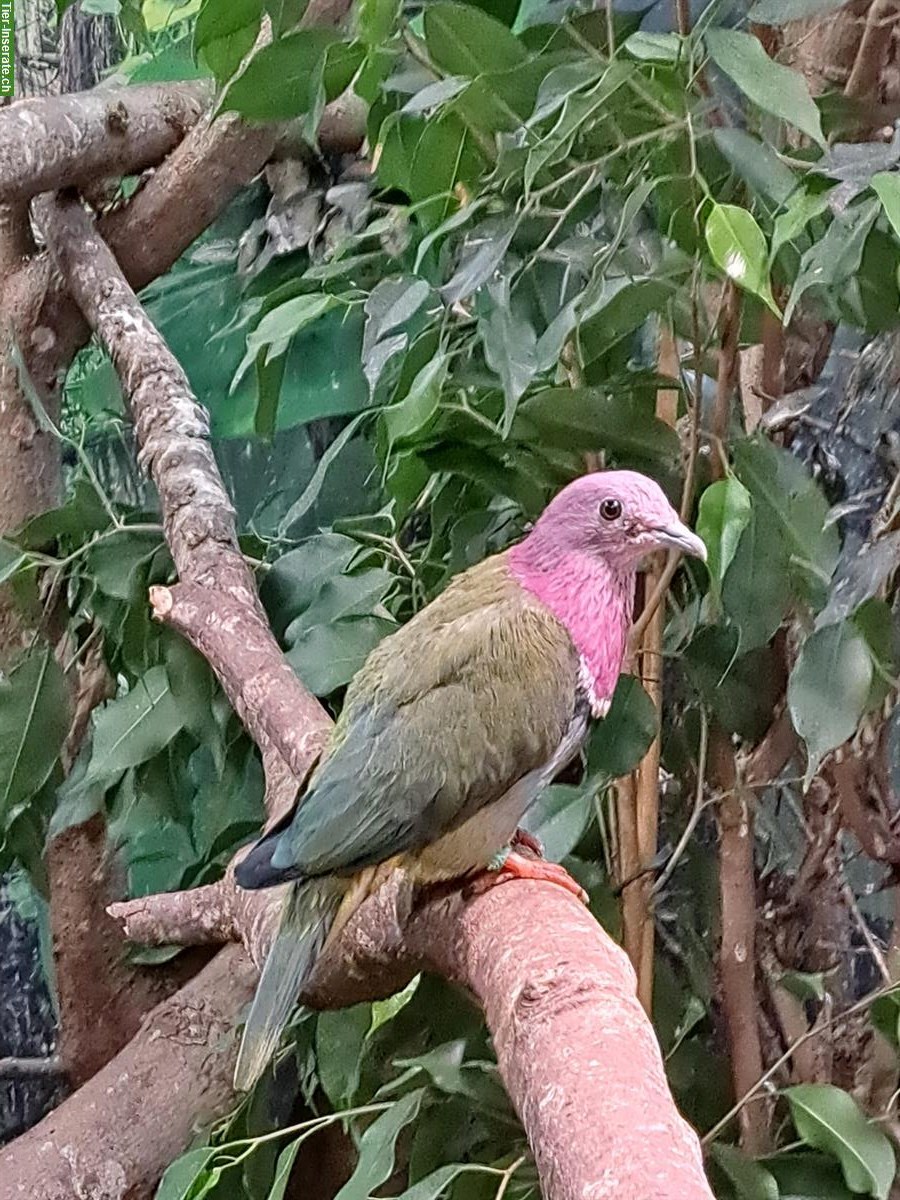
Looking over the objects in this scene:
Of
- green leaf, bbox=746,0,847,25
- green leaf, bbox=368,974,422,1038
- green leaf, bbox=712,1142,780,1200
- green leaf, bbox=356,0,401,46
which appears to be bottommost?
green leaf, bbox=712,1142,780,1200

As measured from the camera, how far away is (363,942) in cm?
97

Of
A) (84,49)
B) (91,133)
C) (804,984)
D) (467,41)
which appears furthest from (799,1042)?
(84,49)

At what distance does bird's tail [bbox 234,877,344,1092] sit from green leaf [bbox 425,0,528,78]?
1.91 feet

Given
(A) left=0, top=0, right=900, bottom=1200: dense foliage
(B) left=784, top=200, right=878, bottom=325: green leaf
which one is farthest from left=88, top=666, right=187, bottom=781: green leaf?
(B) left=784, top=200, right=878, bottom=325: green leaf

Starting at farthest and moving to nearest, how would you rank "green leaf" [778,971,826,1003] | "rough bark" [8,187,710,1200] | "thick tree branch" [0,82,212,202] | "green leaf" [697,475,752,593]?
"thick tree branch" [0,82,212,202], "green leaf" [778,971,826,1003], "green leaf" [697,475,752,593], "rough bark" [8,187,710,1200]

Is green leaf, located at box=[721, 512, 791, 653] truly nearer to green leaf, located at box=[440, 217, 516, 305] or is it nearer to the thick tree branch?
green leaf, located at box=[440, 217, 516, 305]

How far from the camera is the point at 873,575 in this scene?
0.76 meters

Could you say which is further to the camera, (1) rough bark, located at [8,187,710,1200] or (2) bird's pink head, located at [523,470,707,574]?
(2) bird's pink head, located at [523,470,707,574]

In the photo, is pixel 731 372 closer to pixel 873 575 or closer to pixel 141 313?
pixel 873 575

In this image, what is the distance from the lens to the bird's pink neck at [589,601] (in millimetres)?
931

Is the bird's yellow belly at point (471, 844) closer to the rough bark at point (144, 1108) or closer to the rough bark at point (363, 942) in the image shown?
the rough bark at point (363, 942)

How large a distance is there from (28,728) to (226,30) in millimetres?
678

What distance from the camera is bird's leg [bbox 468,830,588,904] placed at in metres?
0.89

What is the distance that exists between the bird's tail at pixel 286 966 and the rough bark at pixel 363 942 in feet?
0.19
